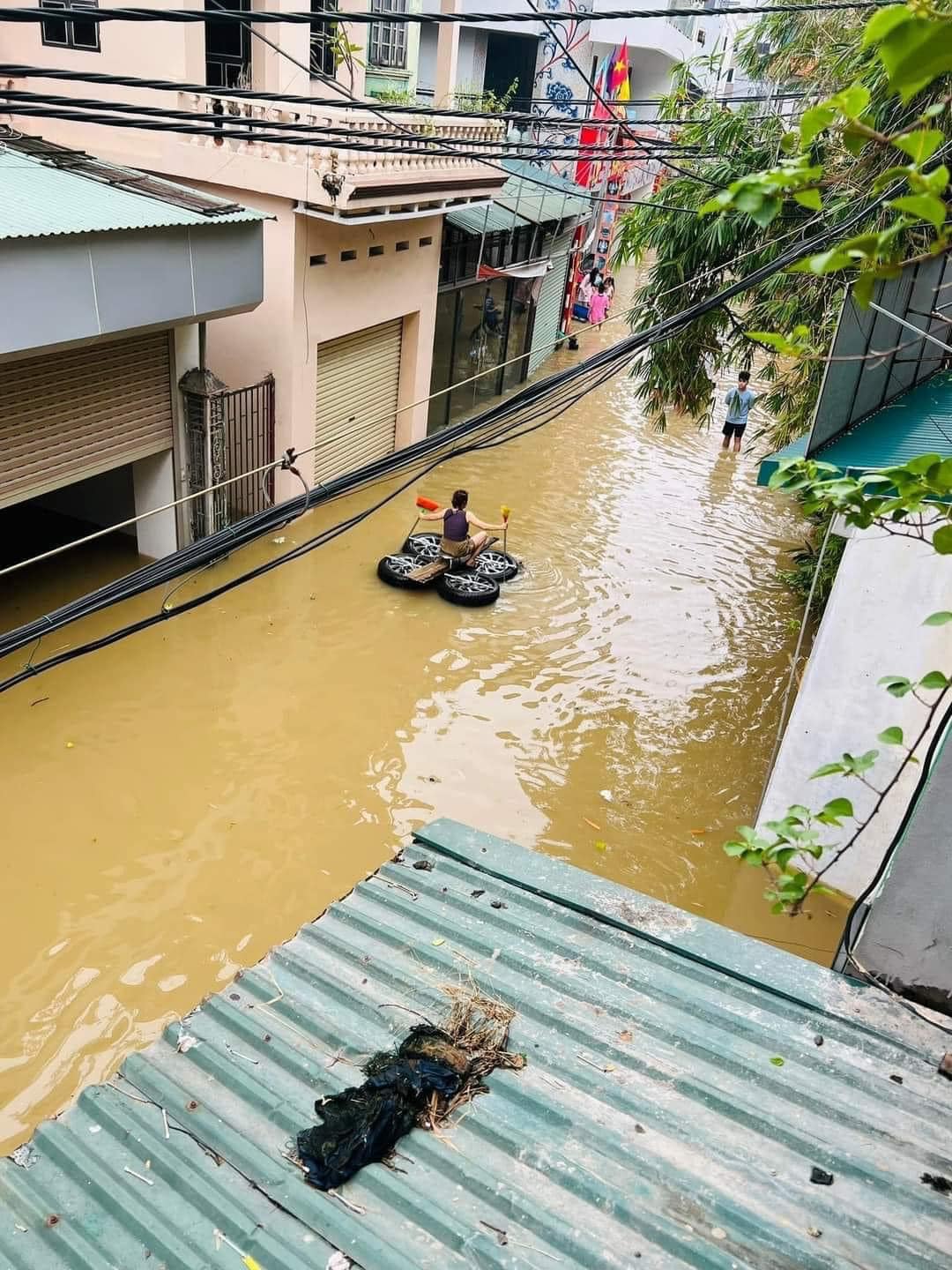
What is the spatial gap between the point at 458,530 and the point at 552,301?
1217cm

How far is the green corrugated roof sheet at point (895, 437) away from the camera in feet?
20.9

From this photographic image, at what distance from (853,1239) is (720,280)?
31.9 feet

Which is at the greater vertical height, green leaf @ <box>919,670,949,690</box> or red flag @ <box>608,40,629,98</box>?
red flag @ <box>608,40,629,98</box>

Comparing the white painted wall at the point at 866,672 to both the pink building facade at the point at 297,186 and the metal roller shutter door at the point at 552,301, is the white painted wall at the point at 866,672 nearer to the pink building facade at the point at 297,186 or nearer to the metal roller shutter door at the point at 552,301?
the pink building facade at the point at 297,186

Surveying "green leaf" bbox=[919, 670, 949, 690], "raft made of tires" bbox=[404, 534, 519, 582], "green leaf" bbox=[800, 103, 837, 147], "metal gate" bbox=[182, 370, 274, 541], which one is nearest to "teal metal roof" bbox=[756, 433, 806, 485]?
"green leaf" bbox=[919, 670, 949, 690]

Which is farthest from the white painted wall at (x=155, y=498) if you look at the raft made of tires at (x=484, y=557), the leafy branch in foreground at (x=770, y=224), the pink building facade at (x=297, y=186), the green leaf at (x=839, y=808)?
the green leaf at (x=839, y=808)

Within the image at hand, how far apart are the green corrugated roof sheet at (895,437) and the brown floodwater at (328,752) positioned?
3090 millimetres

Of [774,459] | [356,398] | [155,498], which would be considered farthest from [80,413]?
[774,459]

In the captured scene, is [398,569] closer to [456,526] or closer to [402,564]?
[402,564]

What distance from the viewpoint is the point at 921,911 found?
12.3 feet

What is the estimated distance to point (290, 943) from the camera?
3918 mm

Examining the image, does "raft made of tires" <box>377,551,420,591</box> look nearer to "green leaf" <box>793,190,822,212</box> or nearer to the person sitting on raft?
the person sitting on raft

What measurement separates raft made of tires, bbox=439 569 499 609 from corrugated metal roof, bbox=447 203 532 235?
20.7 feet

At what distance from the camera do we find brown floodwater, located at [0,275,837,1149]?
616cm
